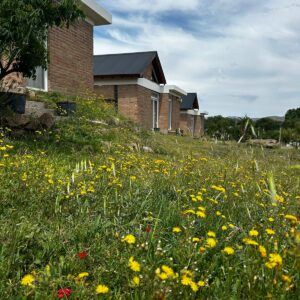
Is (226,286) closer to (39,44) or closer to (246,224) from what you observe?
(246,224)

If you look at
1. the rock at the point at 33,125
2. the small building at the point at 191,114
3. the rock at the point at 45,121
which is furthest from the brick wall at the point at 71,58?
the small building at the point at 191,114

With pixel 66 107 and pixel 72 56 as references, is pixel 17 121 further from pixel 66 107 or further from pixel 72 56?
pixel 72 56

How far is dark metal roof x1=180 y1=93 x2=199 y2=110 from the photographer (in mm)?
37356

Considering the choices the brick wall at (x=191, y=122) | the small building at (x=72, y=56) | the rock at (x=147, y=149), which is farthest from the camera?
the brick wall at (x=191, y=122)

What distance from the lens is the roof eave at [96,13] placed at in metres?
13.8

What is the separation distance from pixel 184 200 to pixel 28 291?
6.78ft

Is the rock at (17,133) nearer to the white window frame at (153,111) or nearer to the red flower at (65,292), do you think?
the red flower at (65,292)

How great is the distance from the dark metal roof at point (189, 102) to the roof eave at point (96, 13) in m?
22.4

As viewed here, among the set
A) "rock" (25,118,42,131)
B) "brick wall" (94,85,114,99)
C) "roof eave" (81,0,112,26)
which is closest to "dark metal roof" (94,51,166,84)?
"brick wall" (94,85,114,99)

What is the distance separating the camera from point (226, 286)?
6.26 ft

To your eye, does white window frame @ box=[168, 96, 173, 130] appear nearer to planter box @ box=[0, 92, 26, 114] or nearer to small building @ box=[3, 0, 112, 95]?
small building @ box=[3, 0, 112, 95]

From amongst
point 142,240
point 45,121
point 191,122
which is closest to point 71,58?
point 45,121

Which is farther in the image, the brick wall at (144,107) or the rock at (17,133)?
the brick wall at (144,107)

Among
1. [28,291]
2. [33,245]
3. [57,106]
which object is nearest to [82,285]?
[28,291]
